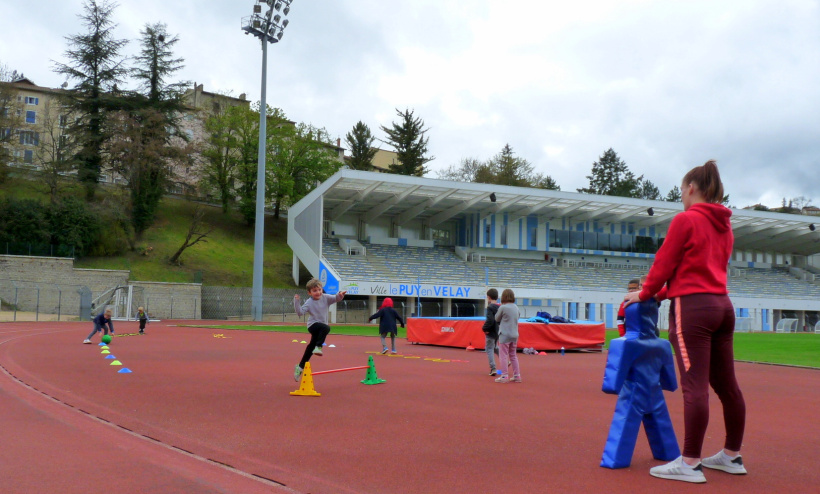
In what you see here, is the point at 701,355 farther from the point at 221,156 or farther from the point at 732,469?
the point at 221,156

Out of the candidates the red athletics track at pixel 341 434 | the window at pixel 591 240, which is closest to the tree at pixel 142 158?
the window at pixel 591 240

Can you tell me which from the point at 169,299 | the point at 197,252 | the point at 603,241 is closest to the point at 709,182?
the point at 169,299

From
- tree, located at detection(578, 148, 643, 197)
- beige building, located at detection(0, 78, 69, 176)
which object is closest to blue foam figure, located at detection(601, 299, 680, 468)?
beige building, located at detection(0, 78, 69, 176)

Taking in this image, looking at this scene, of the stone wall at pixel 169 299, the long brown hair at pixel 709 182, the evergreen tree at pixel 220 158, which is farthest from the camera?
the evergreen tree at pixel 220 158

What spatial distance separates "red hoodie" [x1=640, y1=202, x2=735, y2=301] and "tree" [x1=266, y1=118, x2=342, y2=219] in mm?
58493

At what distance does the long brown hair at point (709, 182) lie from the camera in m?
4.83

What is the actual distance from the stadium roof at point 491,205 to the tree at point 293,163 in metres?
12.3

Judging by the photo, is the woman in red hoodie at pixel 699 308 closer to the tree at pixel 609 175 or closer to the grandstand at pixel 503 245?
the grandstand at pixel 503 245

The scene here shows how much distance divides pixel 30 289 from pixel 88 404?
131ft

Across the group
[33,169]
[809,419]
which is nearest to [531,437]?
[809,419]

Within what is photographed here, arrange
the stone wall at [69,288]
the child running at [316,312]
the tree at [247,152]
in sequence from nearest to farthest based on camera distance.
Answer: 1. the child running at [316,312]
2. the stone wall at [69,288]
3. the tree at [247,152]

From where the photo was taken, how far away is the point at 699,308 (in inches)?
178

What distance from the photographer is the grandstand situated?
4469 centimetres

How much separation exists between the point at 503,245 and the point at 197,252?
25.4m
